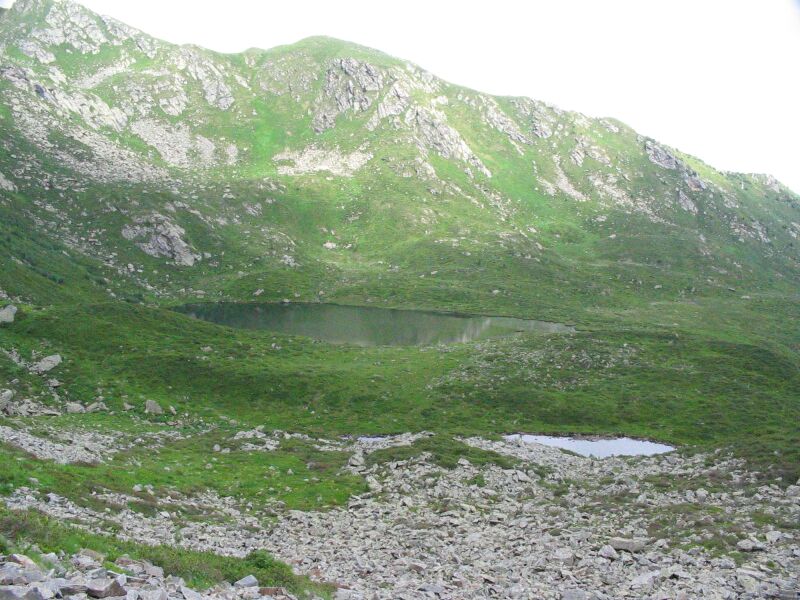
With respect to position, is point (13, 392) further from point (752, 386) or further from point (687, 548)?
point (752, 386)

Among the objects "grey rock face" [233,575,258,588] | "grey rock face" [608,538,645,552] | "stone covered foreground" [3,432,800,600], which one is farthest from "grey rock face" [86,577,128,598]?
Answer: "grey rock face" [608,538,645,552]

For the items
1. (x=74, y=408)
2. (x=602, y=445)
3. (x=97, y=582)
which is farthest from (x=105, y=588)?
(x=602, y=445)

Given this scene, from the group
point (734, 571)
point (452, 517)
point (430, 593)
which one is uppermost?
point (734, 571)

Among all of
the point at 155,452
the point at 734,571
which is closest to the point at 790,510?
the point at 734,571

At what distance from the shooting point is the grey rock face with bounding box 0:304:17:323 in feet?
197

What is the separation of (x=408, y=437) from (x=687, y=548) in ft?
Answer: 96.7

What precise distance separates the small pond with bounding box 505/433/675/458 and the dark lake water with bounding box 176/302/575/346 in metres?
45.8

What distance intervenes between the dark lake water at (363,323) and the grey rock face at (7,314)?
156 feet

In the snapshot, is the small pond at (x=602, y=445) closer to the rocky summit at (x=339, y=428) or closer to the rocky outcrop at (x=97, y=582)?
the rocky summit at (x=339, y=428)

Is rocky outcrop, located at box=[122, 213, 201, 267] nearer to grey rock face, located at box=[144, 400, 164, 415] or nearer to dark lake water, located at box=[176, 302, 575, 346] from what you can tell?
dark lake water, located at box=[176, 302, 575, 346]

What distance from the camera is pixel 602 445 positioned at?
6006 centimetres

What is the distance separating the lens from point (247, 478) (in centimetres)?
3634

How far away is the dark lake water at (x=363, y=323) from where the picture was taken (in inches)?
4281

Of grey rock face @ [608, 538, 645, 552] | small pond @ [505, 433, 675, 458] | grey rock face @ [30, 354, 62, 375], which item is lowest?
small pond @ [505, 433, 675, 458]
